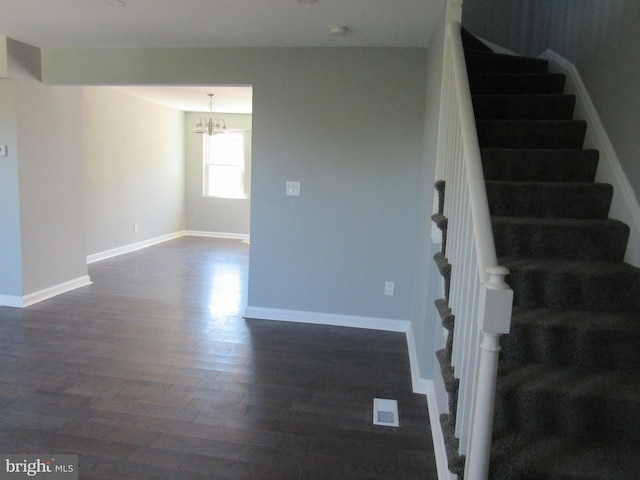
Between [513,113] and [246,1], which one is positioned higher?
[246,1]

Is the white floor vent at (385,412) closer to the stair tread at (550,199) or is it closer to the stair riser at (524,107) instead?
the stair tread at (550,199)

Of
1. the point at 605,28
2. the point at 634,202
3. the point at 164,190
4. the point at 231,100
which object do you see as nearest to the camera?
the point at 634,202

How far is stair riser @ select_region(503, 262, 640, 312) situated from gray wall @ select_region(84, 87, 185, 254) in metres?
5.14

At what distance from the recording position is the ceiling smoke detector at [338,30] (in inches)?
119

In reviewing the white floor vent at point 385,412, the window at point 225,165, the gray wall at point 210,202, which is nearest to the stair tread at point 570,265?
the white floor vent at point 385,412

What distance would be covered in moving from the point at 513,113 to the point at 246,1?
74.9 inches

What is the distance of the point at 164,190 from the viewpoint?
763 centimetres

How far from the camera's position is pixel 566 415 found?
1.61 m

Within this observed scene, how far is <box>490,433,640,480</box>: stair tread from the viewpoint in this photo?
4.65 feet

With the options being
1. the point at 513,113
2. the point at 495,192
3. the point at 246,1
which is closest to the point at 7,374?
the point at 246,1

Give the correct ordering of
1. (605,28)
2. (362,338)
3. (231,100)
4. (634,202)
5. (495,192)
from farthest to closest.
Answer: (231,100) < (362,338) < (605,28) < (495,192) < (634,202)

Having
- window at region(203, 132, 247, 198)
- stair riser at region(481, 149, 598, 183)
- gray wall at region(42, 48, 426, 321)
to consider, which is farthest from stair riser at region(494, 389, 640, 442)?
window at region(203, 132, 247, 198)

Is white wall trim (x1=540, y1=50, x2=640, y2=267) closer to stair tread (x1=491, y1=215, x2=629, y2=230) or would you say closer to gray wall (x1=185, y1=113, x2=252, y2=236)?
stair tread (x1=491, y1=215, x2=629, y2=230)

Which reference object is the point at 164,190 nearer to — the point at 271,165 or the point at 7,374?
the point at 271,165
